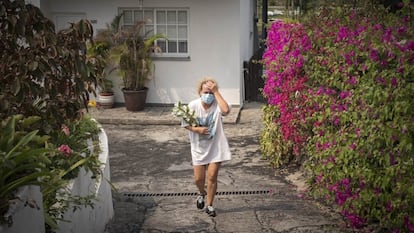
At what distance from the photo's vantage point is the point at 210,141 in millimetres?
6953

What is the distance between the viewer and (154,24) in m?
14.4

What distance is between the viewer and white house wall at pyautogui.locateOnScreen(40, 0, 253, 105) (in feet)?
46.5

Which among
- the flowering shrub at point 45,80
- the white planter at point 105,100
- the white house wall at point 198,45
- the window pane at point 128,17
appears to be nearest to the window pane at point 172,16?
the white house wall at point 198,45

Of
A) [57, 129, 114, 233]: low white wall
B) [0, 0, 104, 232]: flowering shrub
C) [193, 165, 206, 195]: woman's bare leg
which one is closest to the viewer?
[0, 0, 104, 232]: flowering shrub

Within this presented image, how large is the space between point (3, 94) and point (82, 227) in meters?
1.71

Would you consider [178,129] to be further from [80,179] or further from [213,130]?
[80,179]

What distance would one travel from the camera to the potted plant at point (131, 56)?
1374 cm

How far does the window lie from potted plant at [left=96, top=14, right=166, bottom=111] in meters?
0.33

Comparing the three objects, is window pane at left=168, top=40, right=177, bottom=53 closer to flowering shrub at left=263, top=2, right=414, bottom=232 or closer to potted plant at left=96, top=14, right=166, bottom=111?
potted plant at left=96, top=14, right=166, bottom=111

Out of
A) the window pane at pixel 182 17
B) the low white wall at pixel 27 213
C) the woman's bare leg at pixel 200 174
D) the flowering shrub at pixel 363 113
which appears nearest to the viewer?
the low white wall at pixel 27 213

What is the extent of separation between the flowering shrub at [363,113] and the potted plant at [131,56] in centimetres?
669

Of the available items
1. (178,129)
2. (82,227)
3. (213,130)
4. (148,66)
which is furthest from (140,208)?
(148,66)

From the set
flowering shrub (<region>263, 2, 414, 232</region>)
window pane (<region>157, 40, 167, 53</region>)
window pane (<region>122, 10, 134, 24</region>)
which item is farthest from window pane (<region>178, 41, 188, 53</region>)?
flowering shrub (<region>263, 2, 414, 232</region>)

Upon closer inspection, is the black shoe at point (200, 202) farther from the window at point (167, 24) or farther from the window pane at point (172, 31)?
the window pane at point (172, 31)
